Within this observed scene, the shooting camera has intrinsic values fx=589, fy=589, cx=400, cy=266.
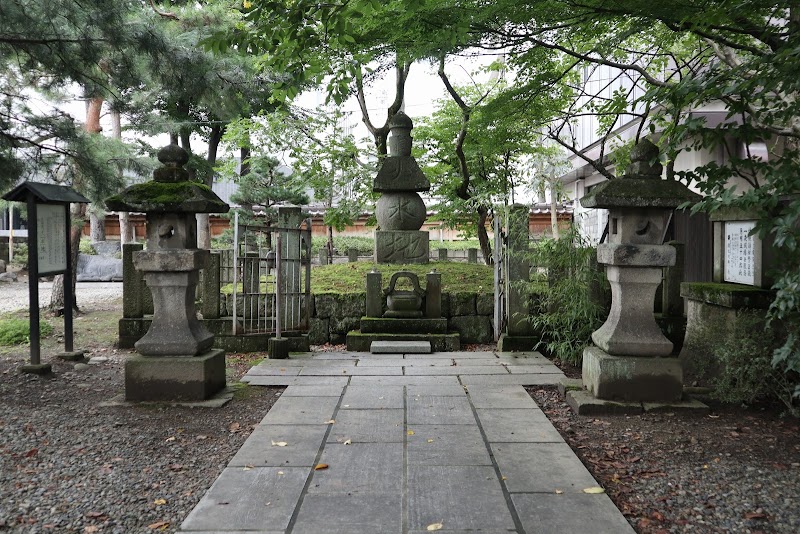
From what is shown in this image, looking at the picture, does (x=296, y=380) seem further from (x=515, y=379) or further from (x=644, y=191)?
(x=644, y=191)

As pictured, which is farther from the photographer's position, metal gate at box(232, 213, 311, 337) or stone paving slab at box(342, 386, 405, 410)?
metal gate at box(232, 213, 311, 337)

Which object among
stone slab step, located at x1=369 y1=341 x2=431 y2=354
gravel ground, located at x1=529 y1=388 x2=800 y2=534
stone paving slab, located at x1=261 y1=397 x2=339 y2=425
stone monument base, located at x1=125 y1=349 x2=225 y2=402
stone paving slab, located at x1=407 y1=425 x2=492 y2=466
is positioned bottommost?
gravel ground, located at x1=529 y1=388 x2=800 y2=534

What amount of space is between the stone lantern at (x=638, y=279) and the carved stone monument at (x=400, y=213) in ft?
19.2

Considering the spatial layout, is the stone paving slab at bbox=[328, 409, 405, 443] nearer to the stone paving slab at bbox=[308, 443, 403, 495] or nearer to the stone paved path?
the stone paved path

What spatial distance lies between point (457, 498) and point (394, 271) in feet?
22.6

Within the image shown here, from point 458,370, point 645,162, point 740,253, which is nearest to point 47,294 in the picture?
point 458,370

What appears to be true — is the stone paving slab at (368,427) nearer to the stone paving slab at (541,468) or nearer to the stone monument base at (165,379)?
the stone paving slab at (541,468)

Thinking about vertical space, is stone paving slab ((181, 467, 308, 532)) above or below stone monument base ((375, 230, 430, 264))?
below

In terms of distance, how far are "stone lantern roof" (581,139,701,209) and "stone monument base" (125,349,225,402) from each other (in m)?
3.90

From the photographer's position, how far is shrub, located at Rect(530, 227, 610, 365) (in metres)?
6.98

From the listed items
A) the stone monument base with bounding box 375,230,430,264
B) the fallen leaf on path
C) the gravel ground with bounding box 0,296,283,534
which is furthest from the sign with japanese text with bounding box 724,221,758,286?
the stone monument base with bounding box 375,230,430,264

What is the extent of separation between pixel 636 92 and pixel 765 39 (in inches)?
441

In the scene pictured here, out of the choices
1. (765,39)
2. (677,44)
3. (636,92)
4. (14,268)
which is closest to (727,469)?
(765,39)

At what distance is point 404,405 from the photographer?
210 inches
